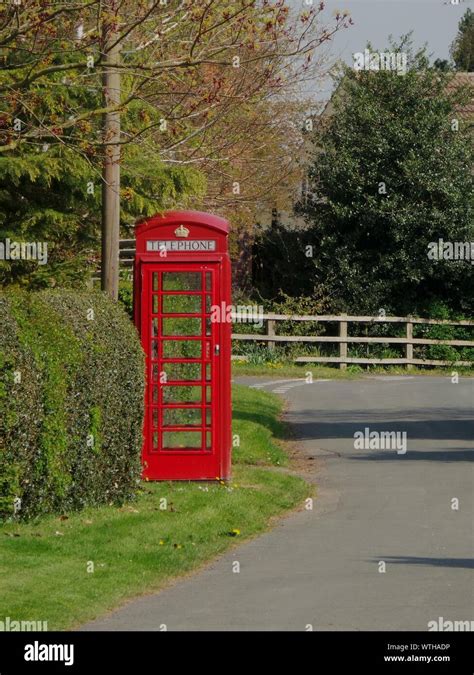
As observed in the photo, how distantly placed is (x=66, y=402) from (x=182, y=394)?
2.85 meters

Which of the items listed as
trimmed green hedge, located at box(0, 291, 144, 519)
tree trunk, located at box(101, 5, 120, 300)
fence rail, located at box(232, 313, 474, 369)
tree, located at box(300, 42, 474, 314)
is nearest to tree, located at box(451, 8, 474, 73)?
tree, located at box(300, 42, 474, 314)

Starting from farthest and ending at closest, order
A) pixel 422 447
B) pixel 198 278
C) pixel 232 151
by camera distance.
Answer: pixel 232 151 < pixel 422 447 < pixel 198 278

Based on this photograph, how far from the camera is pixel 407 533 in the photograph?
12.7 m

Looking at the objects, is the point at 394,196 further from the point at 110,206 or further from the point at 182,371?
the point at 182,371

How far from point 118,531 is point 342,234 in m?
27.5

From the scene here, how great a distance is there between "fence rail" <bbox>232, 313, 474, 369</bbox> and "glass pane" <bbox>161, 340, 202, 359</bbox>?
22054 millimetres

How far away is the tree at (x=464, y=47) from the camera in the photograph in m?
85.9

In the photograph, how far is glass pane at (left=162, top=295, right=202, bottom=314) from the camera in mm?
14875

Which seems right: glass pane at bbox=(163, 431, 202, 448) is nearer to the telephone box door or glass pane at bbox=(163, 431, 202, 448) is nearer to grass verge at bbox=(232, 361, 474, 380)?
the telephone box door

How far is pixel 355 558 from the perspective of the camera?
37.3ft

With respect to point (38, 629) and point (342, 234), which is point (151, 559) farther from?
point (342, 234)

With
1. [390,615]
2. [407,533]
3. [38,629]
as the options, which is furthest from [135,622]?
[407,533]

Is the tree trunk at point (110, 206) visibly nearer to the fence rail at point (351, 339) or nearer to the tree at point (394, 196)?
the fence rail at point (351, 339)

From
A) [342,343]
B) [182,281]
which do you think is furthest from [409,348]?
[182,281]
